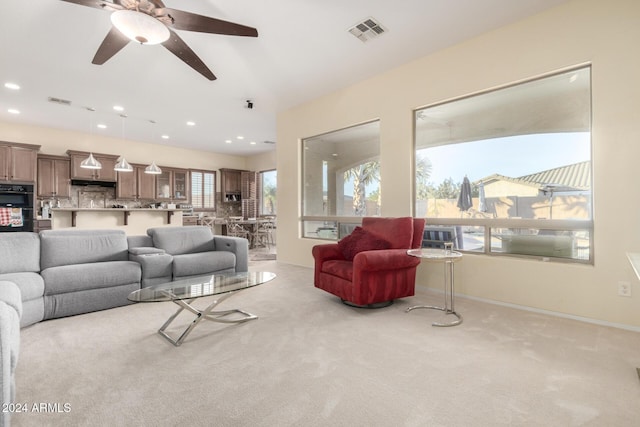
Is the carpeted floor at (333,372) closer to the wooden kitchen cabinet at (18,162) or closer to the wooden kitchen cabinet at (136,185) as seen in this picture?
the wooden kitchen cabinet at (18,162)

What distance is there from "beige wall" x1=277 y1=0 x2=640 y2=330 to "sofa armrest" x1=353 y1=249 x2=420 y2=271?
3.03 feet

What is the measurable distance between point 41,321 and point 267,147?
22.9ft

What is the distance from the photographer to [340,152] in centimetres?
515

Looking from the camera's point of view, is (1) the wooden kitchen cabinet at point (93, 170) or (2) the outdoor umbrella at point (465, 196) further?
(1) the wooden kitchen cabinet at point (93, 170)

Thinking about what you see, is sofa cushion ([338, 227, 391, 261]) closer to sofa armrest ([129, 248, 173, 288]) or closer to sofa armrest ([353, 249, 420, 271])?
sofa armrest ([353, 249, 420, 271])

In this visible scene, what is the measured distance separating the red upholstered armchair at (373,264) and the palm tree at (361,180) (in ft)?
3.46

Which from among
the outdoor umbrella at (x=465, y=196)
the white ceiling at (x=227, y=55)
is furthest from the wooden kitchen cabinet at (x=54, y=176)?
the outdoor umbrella at (x=465, y=196)

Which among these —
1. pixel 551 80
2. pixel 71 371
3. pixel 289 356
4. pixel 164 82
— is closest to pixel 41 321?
pixel 71 371

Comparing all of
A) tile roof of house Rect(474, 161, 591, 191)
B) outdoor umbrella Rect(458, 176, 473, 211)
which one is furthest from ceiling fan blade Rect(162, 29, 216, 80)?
tile roof of house Rect(474, 161, 591, 191)

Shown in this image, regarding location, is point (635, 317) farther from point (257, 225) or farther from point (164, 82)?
point (257, 225)

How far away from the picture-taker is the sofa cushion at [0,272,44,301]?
252cm

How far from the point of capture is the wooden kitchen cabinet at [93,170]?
22.4 feet

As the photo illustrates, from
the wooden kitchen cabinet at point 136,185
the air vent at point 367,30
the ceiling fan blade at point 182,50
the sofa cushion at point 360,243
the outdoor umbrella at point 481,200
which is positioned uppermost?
the air vent at point 367,30

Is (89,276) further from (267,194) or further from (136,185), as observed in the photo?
(267,194)
